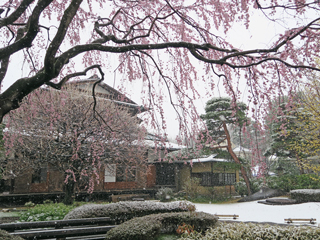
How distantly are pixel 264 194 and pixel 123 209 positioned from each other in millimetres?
11903

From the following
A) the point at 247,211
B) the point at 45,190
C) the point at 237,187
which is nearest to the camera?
the point at 247,211

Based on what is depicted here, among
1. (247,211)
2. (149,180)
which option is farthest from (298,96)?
(149,180)

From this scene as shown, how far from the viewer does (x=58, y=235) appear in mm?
5141

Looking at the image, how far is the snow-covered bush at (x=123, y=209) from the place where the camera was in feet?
23.4

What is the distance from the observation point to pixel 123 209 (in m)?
7.54

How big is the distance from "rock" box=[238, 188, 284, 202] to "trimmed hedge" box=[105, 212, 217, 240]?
9826 millimetres

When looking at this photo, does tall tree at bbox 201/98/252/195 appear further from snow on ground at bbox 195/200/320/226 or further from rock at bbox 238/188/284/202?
snow on ground at bbox 195/200/320/226

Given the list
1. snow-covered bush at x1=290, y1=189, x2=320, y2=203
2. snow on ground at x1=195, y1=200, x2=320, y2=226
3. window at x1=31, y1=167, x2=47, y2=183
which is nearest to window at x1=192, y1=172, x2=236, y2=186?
snow on ground at x1=195, y1=200, x2=320, y2=226

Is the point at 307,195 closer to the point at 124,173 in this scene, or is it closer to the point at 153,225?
the point at 124,173

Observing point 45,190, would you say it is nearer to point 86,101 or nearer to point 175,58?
point 86,101

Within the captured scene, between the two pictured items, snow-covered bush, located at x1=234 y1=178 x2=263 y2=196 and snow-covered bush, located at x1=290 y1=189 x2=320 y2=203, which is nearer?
snow-covered bush, located at x1=290 y1=189 x2=320 y2=203

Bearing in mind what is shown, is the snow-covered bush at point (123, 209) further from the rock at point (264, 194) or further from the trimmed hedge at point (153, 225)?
the rock at point (264, 194)

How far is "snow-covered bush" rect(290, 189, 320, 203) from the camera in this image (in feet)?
44.5

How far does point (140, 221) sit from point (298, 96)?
4.60 metres
